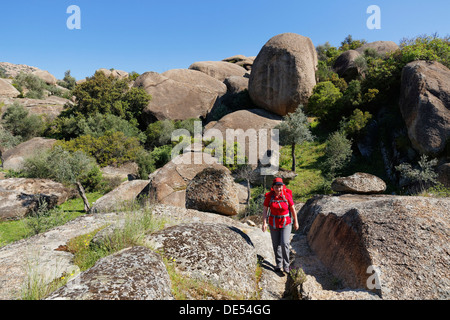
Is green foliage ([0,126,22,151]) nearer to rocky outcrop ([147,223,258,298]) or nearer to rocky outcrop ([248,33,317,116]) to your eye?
rocky outcrop ([248,33,317,116])

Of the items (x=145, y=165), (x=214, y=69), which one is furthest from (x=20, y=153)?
(x=214, y=69)

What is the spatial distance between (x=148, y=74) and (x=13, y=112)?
17313mm

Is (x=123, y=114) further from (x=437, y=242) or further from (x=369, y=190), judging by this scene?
(x=437, y=242)

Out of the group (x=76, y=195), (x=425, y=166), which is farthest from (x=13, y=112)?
(x=425, y=166)

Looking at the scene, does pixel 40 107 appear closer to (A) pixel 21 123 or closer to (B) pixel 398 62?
(A) pixel 21 123

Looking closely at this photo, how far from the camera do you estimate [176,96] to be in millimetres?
30688

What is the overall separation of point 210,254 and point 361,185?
869 centimetres

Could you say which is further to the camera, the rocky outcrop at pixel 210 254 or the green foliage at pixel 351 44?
the green foliage at pixel 351 44

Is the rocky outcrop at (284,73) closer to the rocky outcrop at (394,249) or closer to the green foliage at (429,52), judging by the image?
the green foliage at (429,52)

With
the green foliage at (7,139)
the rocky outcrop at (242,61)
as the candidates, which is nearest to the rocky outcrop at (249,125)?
the green foliage at (7,139)

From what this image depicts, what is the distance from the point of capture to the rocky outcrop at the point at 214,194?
25.1 ft

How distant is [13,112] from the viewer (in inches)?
1148

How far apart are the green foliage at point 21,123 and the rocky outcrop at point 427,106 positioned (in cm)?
3887
